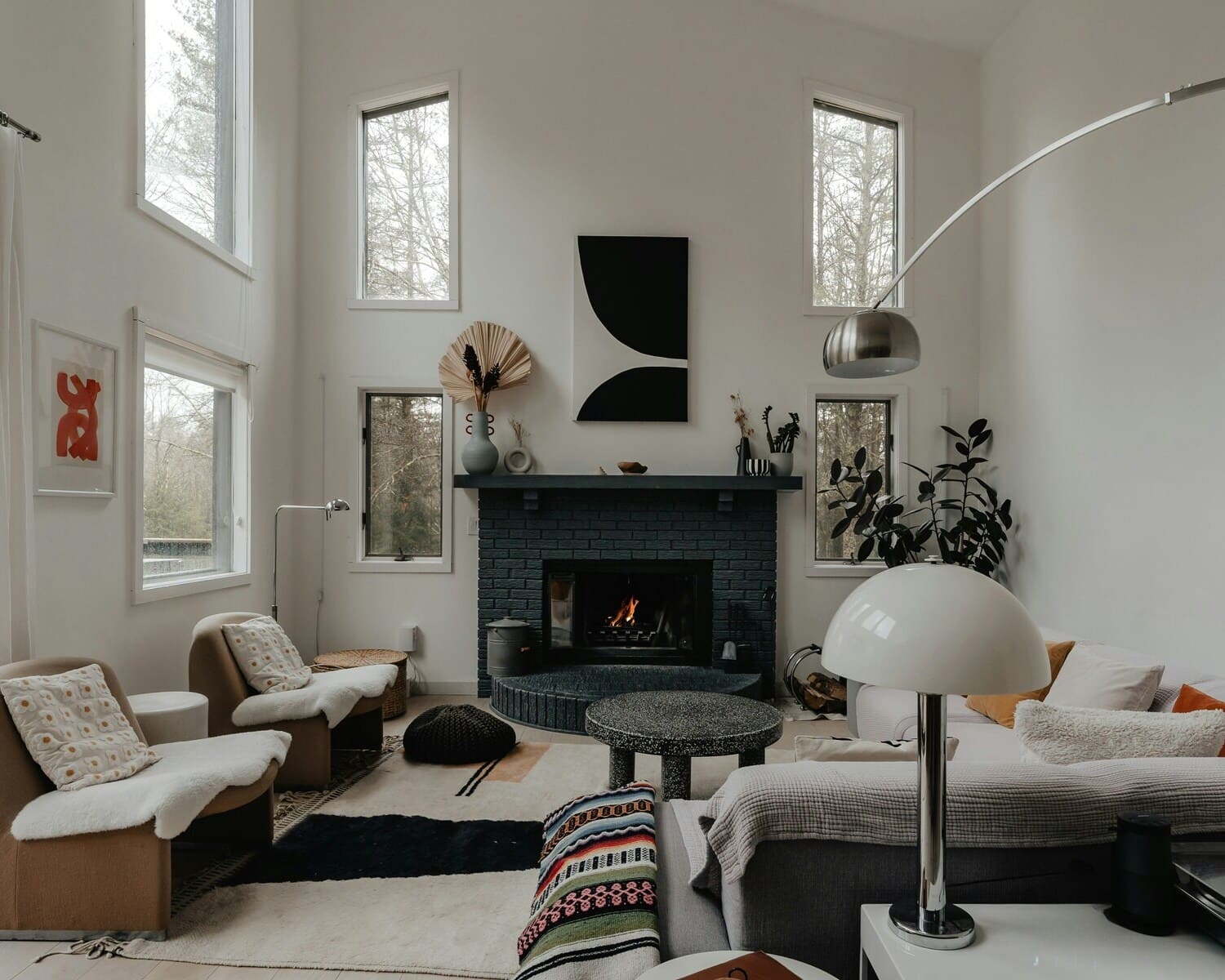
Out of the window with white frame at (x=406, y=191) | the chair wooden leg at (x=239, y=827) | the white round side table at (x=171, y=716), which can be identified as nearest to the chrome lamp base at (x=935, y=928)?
the chair wooden leg at (x=239, y=827)

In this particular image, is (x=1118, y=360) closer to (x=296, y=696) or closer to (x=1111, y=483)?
(x=1111, y=483)

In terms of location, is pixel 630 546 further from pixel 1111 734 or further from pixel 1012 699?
pixel 1111 734

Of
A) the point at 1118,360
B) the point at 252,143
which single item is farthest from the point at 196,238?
the point at 1118,360

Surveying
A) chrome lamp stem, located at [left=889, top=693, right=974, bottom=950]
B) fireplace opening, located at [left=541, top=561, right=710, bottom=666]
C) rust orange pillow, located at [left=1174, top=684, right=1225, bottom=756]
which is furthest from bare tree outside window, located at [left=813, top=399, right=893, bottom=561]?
chrome lamp stem, located at [left=889, top=693, right=974, bottom=950]

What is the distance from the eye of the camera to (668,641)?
18.7 feet

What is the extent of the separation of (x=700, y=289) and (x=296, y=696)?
139 inches

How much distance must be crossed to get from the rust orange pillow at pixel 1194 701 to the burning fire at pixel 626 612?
338 cm

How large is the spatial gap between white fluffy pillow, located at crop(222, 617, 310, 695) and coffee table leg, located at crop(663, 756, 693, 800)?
1.79 metres

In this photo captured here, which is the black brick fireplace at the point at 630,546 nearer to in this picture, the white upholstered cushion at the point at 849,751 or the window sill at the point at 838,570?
the window sill at the point at 838,570

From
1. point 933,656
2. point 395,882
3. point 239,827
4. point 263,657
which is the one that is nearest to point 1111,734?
point 933,656

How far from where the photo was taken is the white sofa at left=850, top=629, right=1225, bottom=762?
298cm

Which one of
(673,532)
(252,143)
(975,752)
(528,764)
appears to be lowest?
(528,764)

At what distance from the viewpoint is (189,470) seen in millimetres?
4430

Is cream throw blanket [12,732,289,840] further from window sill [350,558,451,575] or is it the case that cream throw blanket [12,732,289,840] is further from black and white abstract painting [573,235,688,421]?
black and white abstract painting [573,235,688,421]
